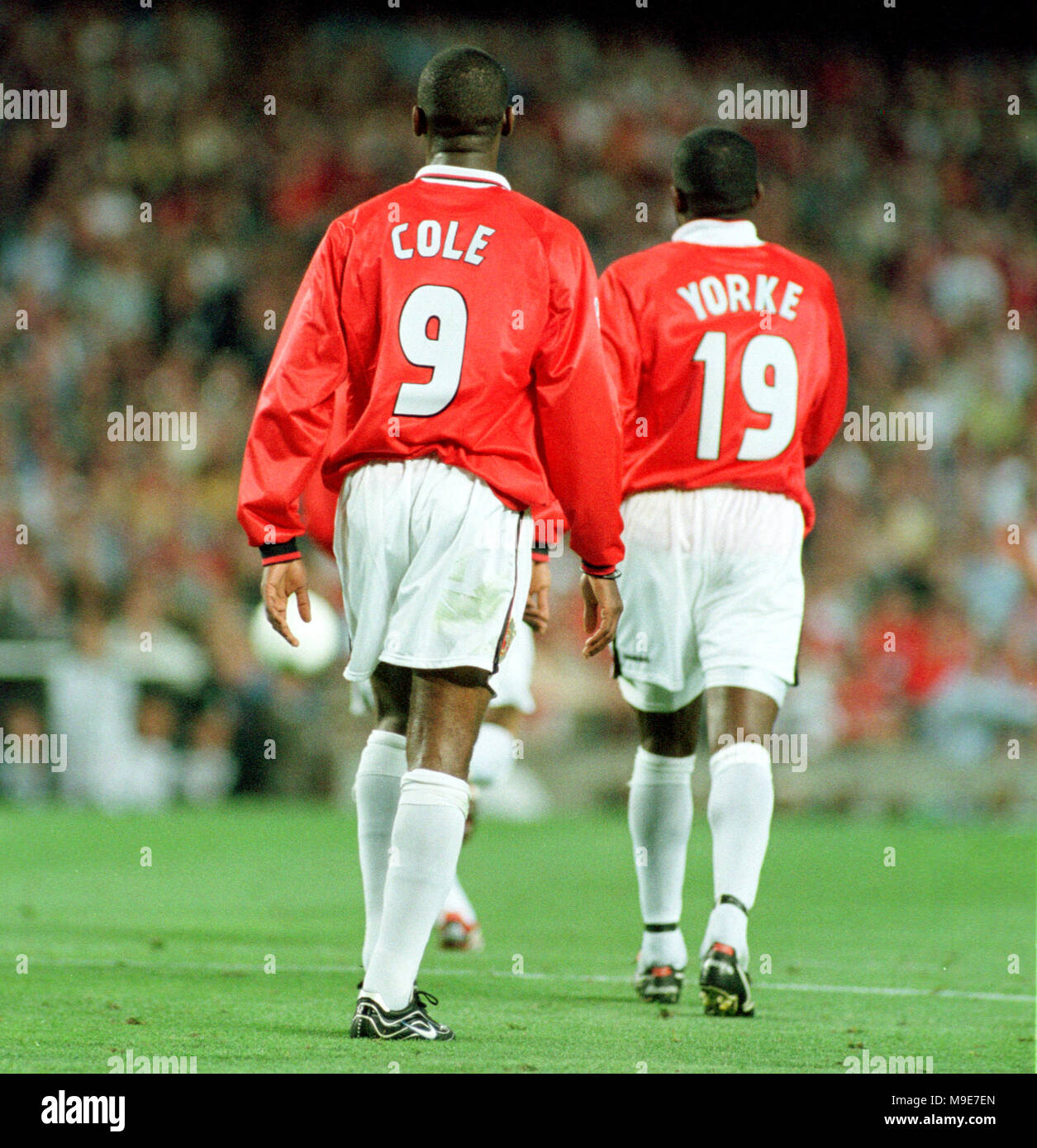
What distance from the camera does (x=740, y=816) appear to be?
16.1 feet

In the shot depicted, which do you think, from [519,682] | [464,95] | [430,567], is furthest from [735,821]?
[464,95]

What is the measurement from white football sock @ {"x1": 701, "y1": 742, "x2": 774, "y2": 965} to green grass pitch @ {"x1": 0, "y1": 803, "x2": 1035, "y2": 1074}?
36 cm

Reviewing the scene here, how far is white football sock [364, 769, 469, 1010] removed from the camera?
401 cm

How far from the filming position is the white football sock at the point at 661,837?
5.21 meters

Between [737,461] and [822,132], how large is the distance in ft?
43.0

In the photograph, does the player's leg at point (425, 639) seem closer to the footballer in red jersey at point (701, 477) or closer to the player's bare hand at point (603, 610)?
the player's bare hand at point (603, 610)

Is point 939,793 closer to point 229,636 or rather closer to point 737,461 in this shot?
point 229,636

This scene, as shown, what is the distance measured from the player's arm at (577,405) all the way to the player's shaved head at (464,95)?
326 millimetres

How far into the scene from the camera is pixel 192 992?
16.3 ft

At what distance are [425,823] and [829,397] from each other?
2097 millimetres

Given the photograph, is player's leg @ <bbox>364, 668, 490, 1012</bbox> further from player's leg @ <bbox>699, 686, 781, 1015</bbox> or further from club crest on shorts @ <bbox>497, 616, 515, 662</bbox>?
player's leg @ <bbox>699, 686, 781, 1015</bbox>

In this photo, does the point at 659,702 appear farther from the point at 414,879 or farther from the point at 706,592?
the point at 414,879

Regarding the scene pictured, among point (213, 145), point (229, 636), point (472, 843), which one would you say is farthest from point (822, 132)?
point (472, 843)

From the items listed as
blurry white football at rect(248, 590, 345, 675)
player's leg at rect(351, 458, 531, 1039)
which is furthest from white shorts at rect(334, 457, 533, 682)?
blurry white football at rect(248, 590, 345, 675)
